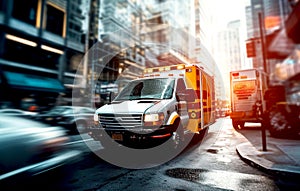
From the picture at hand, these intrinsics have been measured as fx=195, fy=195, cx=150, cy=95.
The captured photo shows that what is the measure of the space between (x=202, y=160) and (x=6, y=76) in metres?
18.3

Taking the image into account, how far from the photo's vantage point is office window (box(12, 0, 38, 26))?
61.7 feet

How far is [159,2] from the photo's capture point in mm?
51406

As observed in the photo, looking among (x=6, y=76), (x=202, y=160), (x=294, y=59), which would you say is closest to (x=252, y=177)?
(x=202, y=160)

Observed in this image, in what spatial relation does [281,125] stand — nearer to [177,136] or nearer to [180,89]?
[180,89]

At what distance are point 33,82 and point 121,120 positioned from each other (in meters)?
17.5

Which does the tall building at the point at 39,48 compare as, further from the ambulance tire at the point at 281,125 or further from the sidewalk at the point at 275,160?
the ambulance tire at the point at 281,125

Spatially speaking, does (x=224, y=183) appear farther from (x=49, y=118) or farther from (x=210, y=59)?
(x=210, y=59)

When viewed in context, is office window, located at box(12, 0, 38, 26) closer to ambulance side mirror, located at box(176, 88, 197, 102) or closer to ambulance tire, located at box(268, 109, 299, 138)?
ambulance side mirror, located at box(176, 88, 197, 102)

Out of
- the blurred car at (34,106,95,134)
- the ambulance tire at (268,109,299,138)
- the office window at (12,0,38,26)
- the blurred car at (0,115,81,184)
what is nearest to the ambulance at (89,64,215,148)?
the blurred car at (0,115,81,184)

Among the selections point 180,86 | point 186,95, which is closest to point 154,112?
point 186,95

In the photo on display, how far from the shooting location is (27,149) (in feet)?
11.1

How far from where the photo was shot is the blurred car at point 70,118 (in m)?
11.0

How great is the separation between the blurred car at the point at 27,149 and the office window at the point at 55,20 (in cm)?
2174

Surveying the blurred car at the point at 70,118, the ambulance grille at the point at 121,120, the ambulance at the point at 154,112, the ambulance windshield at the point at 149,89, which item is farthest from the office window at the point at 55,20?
the ambulance grille at the point at 121,120
